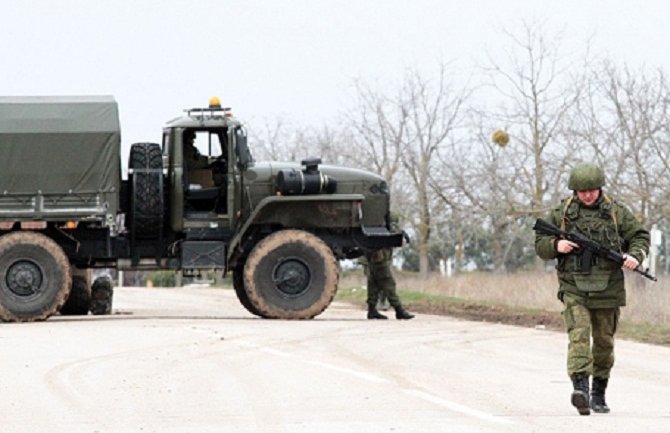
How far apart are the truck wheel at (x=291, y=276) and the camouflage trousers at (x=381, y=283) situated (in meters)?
0.89

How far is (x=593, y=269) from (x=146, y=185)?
1407 cm

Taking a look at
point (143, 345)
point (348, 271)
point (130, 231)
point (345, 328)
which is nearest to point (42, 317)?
point (130, 231)

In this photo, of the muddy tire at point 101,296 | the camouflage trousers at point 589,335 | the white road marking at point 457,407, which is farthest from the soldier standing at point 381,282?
the camouflage trousers at point 589,335

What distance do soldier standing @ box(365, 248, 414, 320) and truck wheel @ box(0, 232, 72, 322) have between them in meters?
4.68

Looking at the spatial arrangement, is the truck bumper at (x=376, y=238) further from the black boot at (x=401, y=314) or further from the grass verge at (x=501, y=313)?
the grass verge at (x=501, y=313)

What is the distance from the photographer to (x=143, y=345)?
19.3m

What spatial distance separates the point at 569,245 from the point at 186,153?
14.3 metres

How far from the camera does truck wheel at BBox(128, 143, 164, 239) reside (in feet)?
85.6

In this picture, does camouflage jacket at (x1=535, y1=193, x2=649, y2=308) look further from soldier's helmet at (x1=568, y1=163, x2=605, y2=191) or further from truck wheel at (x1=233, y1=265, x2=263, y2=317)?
truck wheel at (x1=233, y1=265, x2=263, y2=317)

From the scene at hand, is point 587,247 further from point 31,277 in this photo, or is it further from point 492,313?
point 492,313

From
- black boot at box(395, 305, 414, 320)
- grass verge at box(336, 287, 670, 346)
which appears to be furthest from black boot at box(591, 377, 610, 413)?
black boot at box(395, 305, 414, 320)

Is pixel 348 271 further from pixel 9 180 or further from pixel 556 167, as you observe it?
pixel 9 180

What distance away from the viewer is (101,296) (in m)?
29.5

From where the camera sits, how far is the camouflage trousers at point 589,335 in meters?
12.8
